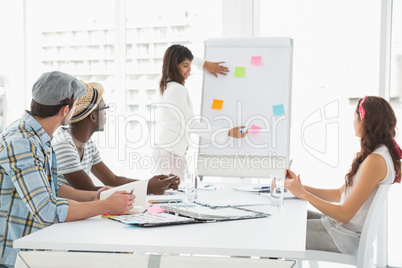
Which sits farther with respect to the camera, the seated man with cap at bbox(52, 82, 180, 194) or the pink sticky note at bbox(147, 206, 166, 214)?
the seated man with cap at bbox(52, 82, 180, 194)

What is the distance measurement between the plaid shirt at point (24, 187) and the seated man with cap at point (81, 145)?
0.44 meters

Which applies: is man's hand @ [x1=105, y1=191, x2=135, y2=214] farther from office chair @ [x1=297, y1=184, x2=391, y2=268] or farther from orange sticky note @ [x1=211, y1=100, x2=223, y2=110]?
orange sticky note @ [x1=211, y1=100, x2=223, y2=110]

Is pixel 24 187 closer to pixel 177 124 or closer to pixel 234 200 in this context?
pixel 234 200

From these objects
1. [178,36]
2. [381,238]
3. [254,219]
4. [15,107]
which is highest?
[178,36]

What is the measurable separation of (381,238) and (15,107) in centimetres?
342

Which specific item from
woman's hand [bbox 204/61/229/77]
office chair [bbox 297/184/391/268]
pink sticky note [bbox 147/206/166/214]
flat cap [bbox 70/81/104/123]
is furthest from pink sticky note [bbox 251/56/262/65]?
pink sticky note [bbox 147/206/166/214]

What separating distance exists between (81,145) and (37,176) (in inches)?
33.4

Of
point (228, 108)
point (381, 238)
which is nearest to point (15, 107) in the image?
point (228, 108)

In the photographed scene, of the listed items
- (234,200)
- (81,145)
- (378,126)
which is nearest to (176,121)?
(81,145)

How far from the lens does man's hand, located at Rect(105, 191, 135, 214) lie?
1.88 metres

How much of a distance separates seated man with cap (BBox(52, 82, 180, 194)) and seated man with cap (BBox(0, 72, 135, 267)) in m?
0.35

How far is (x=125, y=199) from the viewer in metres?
1.89

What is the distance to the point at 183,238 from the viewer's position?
155 centimetres

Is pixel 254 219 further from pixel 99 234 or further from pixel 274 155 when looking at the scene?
pixel 274 155
